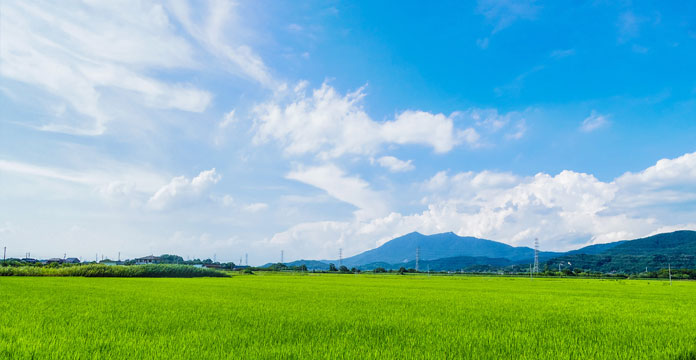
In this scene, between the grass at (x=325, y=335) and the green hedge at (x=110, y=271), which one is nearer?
the grass at (x=325, y=335)

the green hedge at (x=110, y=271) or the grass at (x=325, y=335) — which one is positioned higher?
the grass at (x=325, y=335)

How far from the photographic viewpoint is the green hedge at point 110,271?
172ft

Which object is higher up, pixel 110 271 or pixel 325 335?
pixel 325 335

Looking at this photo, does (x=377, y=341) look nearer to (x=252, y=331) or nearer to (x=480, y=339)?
(x=480, y=339)

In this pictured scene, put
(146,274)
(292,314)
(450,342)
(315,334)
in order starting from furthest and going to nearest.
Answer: (146,274), (292,314), (315,334), (450,342)

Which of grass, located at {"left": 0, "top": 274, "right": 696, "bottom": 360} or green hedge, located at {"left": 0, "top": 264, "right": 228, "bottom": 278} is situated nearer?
grass, located at {"left": 0, "top": 274, "right": 696, "bottom": 360}

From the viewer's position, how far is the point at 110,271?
2207 inches

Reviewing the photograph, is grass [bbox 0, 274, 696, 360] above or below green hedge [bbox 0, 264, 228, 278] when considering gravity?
above

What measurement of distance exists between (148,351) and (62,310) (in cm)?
838

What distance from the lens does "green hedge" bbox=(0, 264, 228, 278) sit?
52375 mm

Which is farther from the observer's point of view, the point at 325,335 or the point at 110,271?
the point at 110,271

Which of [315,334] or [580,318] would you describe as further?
[580,318]

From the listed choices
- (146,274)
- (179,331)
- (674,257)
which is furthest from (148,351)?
(674,257)

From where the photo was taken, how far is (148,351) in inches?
280
